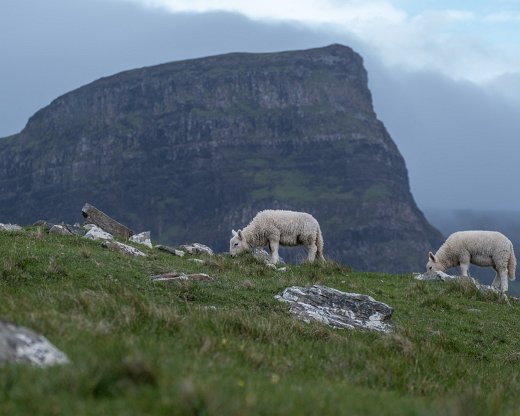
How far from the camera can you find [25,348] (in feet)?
18.2

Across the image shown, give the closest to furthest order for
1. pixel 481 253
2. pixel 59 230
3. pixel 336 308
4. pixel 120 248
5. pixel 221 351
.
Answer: pixel 221 351 → pixel 336 308 → pixel 120 248 → pixel 59 230 → pixel 481 253

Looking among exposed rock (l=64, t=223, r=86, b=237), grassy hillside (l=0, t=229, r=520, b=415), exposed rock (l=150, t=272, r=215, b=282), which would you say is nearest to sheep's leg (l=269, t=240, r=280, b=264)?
exposed rock (l=64, t=223, r=86, b=237)

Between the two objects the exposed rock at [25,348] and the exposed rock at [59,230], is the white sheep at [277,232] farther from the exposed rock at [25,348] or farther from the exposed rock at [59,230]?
the exposed rock at [25,348]

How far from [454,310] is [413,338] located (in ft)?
20.3

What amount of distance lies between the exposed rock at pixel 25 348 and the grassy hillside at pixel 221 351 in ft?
0.77

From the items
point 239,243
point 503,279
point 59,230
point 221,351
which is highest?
point 59,230

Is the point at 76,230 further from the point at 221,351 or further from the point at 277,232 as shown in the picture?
the point at 221,351

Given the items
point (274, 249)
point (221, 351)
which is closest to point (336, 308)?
point (221, 351)

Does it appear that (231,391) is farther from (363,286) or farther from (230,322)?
(363,286)

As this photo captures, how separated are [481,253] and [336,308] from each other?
16062 millimetres

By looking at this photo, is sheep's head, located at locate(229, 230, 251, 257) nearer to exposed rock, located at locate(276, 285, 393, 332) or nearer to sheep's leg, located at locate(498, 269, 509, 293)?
sheep's leg, located at locate(498, 269, 509, 293)

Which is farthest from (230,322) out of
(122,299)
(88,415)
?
(88,415)

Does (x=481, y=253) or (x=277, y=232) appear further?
(x=481, y=253)

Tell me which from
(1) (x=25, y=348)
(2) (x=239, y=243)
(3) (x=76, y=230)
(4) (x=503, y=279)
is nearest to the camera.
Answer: (1) (x=25, y=348)
